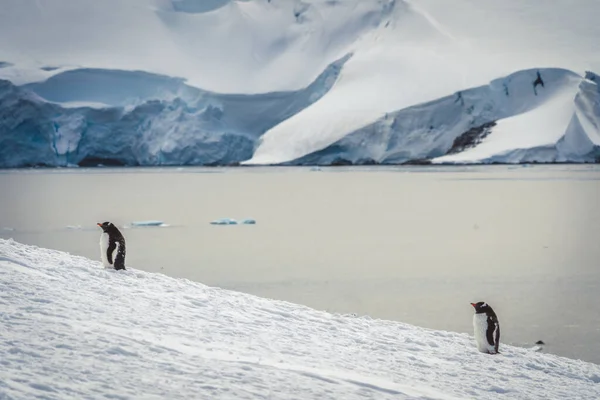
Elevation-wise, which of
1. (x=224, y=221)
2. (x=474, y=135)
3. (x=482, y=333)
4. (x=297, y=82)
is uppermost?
(x=297, y=82)

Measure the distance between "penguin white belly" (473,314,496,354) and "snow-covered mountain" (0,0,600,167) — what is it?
40749 millimetres

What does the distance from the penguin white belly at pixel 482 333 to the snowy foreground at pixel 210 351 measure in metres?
0.10

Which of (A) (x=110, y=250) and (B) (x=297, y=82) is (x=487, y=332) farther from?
(B) (x=297, y=82)

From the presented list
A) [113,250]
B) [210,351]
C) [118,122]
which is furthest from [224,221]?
[118,122]

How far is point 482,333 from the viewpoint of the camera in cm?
576

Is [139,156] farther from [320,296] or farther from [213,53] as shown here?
[320,296]

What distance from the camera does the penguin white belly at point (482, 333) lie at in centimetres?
572

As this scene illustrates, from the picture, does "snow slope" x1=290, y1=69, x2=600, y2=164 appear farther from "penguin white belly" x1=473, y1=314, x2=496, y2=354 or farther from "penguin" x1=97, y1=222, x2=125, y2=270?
"penguin white belly" x1=473, y1=314, x2=496, y2=354

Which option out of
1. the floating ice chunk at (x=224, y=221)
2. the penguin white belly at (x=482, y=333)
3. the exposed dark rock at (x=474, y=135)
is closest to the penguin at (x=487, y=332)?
the penguin white belly at (x=482, y=333)

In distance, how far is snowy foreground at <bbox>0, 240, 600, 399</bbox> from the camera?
3723 mm

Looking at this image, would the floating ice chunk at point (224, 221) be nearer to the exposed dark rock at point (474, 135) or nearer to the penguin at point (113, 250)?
the penguin at point (113, 250)

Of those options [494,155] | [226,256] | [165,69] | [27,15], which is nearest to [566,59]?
[494,155]

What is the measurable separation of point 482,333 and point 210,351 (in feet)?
Result: 7.42

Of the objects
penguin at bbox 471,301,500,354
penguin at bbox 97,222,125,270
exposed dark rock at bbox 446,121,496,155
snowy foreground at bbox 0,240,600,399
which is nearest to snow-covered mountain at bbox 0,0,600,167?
exposed dark rock at bbox 446,121,496,155
